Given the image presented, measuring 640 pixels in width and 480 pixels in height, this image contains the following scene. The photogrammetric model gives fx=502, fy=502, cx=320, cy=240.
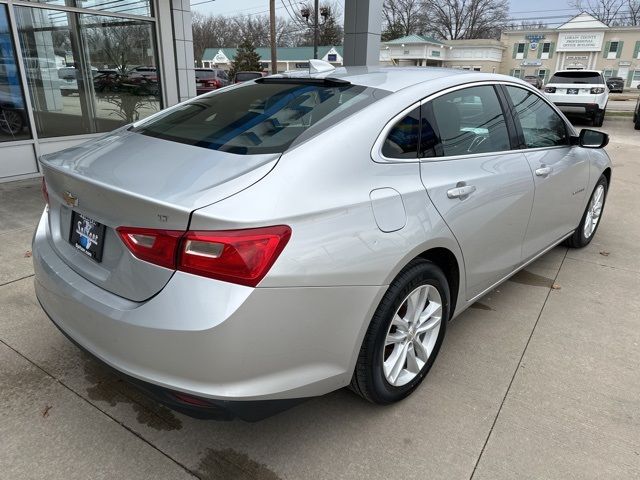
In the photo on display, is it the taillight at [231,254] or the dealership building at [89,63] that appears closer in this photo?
the taillight at [231,254]

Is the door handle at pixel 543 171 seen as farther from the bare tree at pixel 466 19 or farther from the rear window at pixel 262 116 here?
the bare tree at pixel 466 19

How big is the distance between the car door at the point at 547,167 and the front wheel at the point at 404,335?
1.17 meters

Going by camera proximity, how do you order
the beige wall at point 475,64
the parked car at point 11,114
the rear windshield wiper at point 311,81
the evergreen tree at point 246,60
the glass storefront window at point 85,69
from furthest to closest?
the beige wall at point 475,64
the evergreen tree at point 246,60
the glass storefront window at point 85,69
the parked car at point 11,114
the rear windshield wiper at point 311,81

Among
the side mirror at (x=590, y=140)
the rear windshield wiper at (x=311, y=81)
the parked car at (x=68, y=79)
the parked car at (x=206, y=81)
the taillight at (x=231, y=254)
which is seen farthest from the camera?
the parked car at (x=206, y=81)

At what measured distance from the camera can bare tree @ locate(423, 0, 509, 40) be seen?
7506 centimetres

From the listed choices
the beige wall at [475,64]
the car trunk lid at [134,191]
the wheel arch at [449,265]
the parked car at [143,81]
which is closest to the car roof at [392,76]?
the wheel arch at [449,265]

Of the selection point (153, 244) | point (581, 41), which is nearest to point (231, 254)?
point (153, 244)

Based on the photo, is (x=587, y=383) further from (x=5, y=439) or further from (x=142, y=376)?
(x=5, y=439)

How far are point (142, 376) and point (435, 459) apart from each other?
129 cm

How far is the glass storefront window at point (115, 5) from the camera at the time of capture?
7.63 m

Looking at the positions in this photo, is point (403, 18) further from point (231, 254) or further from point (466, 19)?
point (231, 254)

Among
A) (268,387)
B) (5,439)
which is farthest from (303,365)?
(5,439)

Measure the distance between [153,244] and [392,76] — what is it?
164 cm

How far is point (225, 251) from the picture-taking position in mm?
1688
